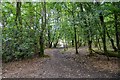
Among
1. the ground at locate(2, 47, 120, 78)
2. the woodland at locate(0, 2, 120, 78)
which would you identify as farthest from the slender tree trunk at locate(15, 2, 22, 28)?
the ground at locate(2, 47, 120, 78)

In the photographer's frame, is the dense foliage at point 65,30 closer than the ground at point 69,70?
No

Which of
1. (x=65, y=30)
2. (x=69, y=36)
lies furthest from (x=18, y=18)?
(x=69, y=36)

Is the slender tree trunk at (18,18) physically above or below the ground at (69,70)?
above

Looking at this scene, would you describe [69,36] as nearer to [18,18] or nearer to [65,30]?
[65,30]


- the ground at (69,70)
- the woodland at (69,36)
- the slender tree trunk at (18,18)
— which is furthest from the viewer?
the slender tree trunk at (18,18)

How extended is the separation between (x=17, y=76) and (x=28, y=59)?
215cm

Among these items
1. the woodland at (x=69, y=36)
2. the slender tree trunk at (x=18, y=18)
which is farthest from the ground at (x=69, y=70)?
the slender tree trunk at (x=18, y=18)

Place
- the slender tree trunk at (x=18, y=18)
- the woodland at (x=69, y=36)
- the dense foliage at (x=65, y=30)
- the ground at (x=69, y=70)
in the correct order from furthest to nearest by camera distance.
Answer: the slender tree trunk at (x=18, y=18)
the dense foliage at (x=65, y=30)
the woodland at (x=69, y=36)
the ground at (x=69, y=70)

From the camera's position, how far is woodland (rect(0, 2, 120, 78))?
5465mm

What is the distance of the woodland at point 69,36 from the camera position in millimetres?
5465

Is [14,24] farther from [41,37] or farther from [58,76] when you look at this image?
[58,76]

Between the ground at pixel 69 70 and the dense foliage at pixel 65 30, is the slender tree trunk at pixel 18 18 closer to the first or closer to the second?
the dense foliage at pixel 65 30

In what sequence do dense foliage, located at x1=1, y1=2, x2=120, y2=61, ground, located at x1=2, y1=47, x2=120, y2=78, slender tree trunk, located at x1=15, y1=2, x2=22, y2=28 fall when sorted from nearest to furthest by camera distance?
ground, located at x1=2, y1=47, x2=120, y2=78
dense foliage, located at x1=1, y1=2, x2=120, y2=61
slender tree trunk, located at x1=15, y1=2, x2=22, y2=28

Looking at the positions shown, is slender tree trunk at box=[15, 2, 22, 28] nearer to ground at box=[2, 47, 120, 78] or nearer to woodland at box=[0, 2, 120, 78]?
woodland at box=[0, 2, 120, 78]
